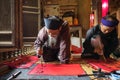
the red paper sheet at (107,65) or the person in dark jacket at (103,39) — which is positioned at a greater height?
the person in dark jacket at (103,39)

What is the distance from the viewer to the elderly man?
355 cm

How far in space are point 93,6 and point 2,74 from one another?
23.6 feet

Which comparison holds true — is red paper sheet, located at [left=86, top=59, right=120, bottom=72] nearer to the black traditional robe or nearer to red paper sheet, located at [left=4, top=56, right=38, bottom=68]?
the black traditional robe

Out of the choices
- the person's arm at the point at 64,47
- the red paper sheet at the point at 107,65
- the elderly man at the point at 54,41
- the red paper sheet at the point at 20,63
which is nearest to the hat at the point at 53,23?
the elderly man at the point at 54,41

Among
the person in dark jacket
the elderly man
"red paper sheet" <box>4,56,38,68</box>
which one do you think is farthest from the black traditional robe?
"red paper sheet" <box>4,56,38,68</box>

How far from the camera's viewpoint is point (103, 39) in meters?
4.05

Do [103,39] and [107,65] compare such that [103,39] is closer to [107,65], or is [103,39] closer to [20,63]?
[107,65]

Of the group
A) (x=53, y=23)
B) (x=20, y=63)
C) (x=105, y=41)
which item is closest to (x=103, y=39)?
(x=105, y=41)

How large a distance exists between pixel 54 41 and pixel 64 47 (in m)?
0.24

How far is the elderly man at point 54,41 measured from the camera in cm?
355

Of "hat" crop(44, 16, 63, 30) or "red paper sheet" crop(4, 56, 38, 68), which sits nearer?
"red paper sheet" crop(4, 56, 38, 68)

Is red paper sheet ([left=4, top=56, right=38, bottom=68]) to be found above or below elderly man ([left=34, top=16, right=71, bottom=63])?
below

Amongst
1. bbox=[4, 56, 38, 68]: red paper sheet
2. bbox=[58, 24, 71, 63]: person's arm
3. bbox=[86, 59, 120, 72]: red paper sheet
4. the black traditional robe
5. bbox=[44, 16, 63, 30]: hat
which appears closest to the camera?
bbox=[86, 59, 120, 72]: red paper sheet

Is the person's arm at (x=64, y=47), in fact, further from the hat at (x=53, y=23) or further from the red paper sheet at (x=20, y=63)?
the red paper sheet at (x=20, y=63)
